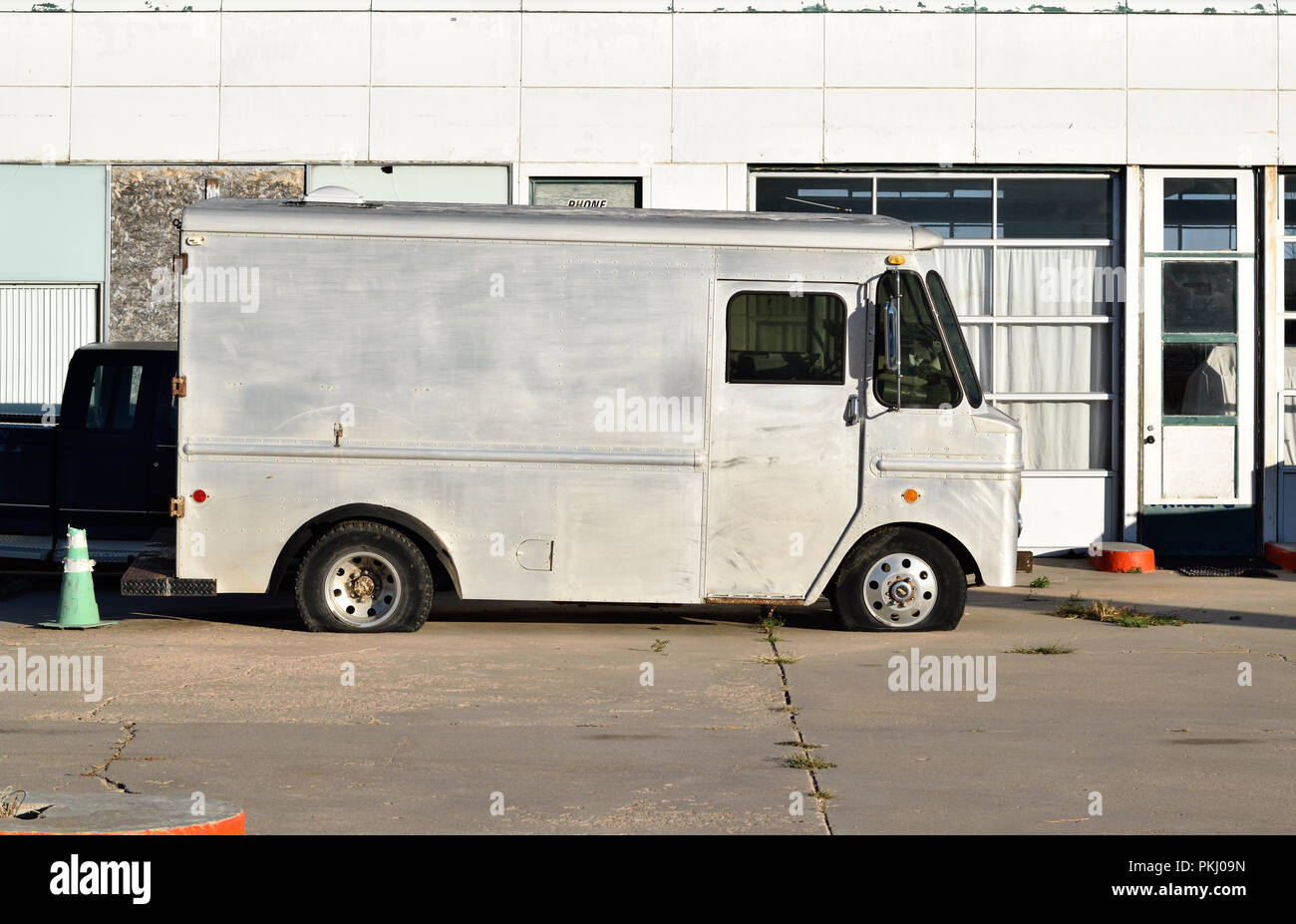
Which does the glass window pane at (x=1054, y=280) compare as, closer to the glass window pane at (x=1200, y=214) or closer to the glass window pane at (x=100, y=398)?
the glass window pane at (x=1200, y=214)

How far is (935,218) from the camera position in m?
16.1

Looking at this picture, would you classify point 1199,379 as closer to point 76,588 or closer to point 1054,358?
point 1054,358

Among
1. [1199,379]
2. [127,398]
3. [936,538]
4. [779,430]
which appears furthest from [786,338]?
[1199,379]

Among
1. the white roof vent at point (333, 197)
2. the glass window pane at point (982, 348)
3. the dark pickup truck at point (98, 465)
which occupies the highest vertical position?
the white roof vent at point (333, 197)

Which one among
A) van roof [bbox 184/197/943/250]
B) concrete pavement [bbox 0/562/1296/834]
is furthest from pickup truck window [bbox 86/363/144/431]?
van roof [bbox 184/197/943/250]

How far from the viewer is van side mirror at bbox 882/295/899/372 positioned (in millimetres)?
10477

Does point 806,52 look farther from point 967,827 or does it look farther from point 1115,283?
point 967,827

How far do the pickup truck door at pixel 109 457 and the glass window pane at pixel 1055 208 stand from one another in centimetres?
880

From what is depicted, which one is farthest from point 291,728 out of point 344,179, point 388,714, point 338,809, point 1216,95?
point 1216,95

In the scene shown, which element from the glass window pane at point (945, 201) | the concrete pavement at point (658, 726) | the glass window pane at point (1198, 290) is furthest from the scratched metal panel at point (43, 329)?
the glass window pane at point (1198, 290)

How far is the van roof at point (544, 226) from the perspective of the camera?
35.0 feet

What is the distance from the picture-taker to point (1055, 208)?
16.1 metres

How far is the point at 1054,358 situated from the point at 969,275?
1255 millimetres

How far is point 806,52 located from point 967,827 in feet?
36.8
